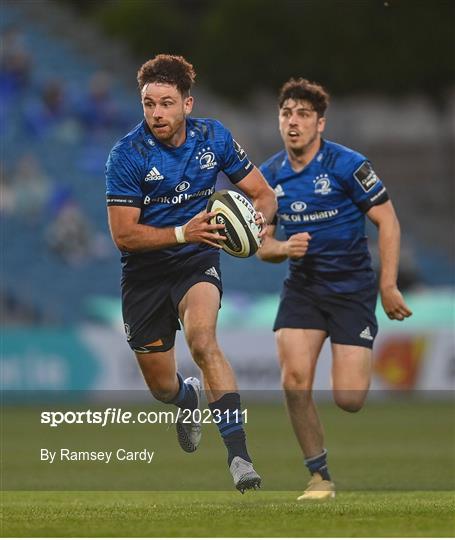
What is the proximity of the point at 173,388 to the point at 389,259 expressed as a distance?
68.3 inches

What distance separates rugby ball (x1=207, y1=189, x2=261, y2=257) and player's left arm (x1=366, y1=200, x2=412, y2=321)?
137 cm

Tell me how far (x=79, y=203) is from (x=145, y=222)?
14587 millimetres

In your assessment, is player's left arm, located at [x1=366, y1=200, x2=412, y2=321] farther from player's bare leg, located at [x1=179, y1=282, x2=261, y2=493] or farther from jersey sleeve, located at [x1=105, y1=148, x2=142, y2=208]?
jersey sleeve, located at [x1=105, y1=148, x2=142, y2=208]

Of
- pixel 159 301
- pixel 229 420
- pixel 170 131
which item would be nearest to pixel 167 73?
pixel 170 131

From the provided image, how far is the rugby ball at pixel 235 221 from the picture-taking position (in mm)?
8148

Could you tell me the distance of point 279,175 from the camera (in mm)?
9836

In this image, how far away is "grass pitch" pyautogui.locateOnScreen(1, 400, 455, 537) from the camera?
23.2ft

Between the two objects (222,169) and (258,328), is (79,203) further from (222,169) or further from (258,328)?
(222,169)

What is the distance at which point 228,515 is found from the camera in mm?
7578

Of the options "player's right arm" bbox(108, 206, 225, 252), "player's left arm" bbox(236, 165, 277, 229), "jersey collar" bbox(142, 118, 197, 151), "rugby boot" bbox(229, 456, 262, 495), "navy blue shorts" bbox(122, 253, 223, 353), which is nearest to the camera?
"rugby boot" bbox(229, 456, 262, 495)

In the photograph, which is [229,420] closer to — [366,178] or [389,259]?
Result: [389,259]

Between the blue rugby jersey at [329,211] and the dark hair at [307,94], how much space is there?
12.9 inches

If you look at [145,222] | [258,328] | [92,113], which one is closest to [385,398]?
[258,328]

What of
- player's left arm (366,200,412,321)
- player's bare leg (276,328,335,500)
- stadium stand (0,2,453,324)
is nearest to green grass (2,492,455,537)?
player's bare leg (276,328,335,500)
